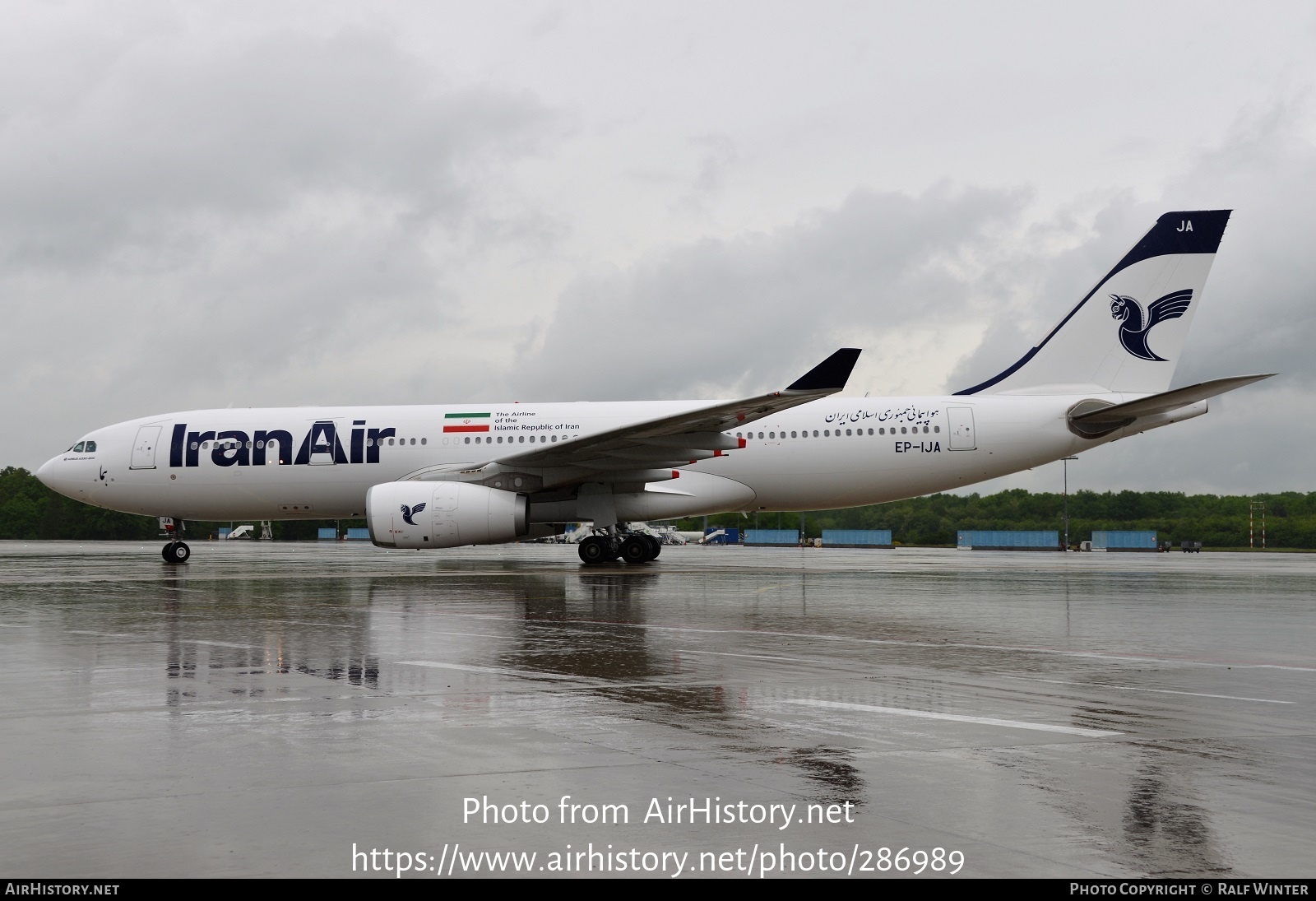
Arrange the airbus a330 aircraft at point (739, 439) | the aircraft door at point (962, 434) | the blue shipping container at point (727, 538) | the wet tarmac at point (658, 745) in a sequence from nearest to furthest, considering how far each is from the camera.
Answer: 1. the wet tarmac at point (658, 745)
2. the airbus a330 aircraft at point (739, 439)
3. the aircraft door at point (962, 434)
4. the blue shipping container at point (727, 538)

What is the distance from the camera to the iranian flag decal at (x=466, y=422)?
930 inches

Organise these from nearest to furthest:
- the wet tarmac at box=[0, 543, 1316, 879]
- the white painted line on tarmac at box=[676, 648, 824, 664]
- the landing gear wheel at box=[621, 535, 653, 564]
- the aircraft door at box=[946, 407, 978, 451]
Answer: the wet tarmac at box=[0, 543, 1316, 879] < the white painted line on tarmac at box=[676, 648, 824, 664] < the aircraft door at box=[946, 407, 978, 451] < the landing gear wheel at box=[621, 535, 653, 564]

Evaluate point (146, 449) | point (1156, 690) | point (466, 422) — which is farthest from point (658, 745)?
point (146, 449)

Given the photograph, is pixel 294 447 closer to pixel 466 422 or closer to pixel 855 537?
pixel 466 422

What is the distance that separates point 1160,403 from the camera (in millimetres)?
20594

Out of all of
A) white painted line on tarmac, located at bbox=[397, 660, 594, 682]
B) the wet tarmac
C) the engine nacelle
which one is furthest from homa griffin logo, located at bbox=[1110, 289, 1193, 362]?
white painted line on tarmac, located at bbox=[397, 660, 594, 682]

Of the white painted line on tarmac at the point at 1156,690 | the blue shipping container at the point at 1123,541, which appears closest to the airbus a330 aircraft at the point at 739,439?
the white painted line on tarmac at the point at 1156,690

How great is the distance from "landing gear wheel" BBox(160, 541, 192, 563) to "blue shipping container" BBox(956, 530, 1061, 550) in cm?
4199

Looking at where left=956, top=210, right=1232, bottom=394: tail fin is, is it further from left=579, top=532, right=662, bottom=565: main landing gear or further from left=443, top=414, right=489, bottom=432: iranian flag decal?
left=443, top=414, right=489, bottom=432: iranian flag decal

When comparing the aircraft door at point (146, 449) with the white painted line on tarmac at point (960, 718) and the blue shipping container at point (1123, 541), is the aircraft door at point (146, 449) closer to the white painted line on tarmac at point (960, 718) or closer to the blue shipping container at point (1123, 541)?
the white painted line on tarmac at point (960, 718)

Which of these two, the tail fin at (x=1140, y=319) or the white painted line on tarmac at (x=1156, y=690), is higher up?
the tail fin at (x=1140, y=319)

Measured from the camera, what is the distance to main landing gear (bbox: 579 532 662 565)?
22922 mm

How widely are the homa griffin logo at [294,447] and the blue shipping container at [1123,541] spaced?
47.1m

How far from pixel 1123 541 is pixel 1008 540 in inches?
285
